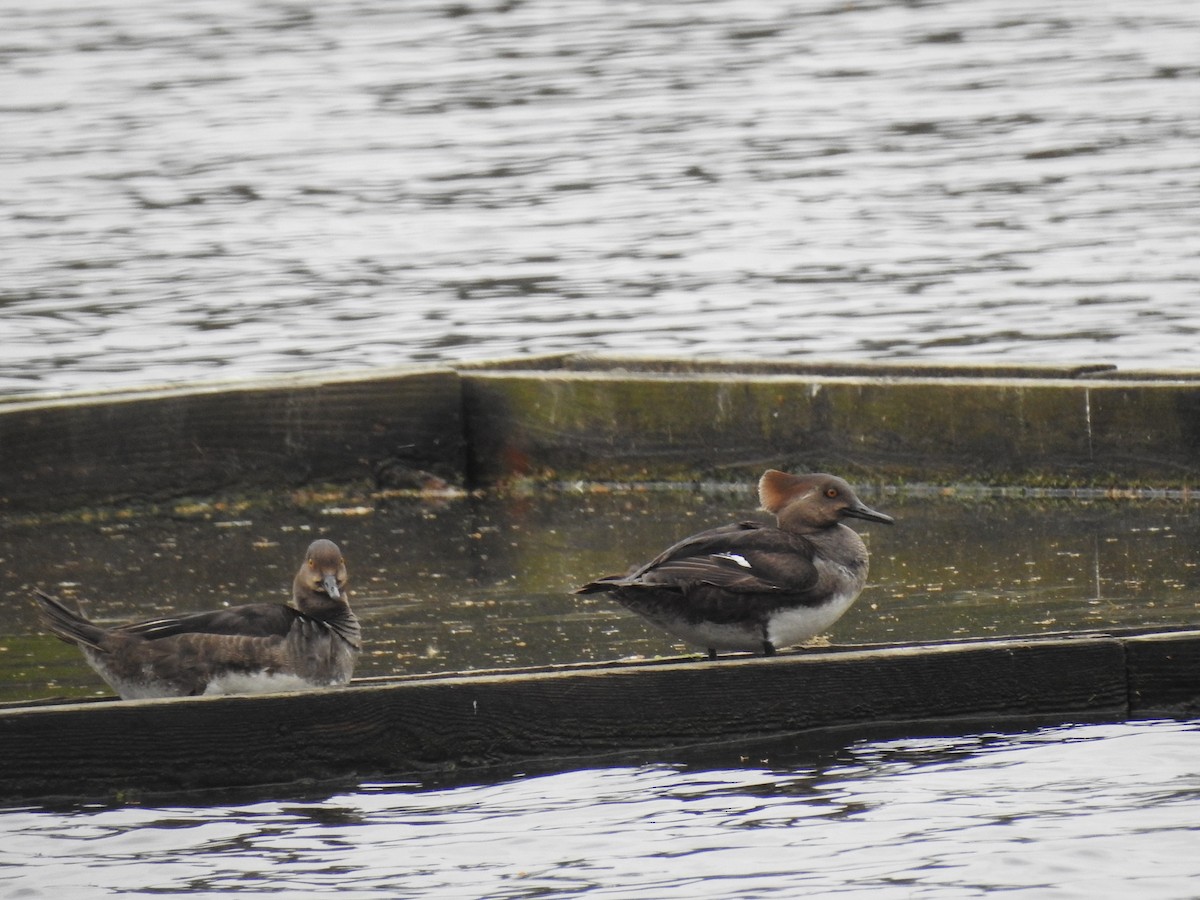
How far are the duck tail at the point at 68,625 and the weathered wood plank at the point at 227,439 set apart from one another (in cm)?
370

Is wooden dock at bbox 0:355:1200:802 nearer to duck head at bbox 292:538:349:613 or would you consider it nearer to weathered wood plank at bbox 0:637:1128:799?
weathered wood plank at bbox 0:637:1128:799

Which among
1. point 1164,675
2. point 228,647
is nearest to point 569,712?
point 228,647

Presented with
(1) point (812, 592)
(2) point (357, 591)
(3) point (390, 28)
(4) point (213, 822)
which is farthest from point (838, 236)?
(3) point (390, 28)

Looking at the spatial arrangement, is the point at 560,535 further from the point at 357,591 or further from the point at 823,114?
the point at 823,114

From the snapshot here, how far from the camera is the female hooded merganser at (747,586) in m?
7.89

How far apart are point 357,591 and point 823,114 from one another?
17464 millimetres

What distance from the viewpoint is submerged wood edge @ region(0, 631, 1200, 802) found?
711 centimetres

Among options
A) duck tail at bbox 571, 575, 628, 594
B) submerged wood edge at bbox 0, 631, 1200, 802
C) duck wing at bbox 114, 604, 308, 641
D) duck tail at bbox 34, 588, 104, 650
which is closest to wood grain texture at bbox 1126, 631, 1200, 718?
submerged wood edge at bbox 0, 631, 1200, 802

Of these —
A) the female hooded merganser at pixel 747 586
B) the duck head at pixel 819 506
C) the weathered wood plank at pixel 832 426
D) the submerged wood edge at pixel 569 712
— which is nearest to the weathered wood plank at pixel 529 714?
the submerged wood edge at pixel 569 712

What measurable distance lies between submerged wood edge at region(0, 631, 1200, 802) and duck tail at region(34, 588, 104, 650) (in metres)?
0.54

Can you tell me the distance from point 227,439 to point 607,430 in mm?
1897

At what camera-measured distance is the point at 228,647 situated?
7586 mm

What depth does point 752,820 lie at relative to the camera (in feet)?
23.2

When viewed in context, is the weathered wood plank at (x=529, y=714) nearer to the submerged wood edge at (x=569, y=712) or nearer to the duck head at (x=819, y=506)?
the submerged wood edge at (x=569, y=712)
